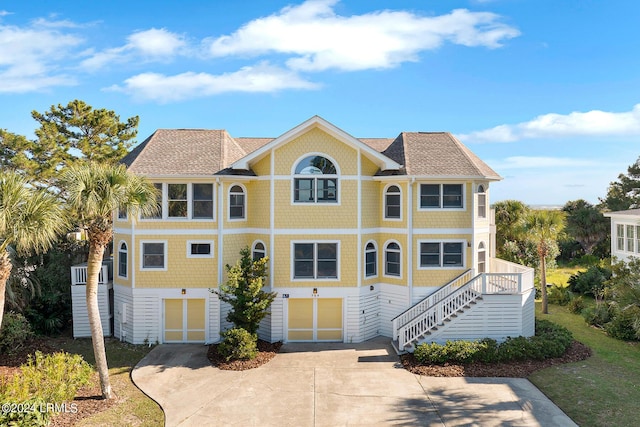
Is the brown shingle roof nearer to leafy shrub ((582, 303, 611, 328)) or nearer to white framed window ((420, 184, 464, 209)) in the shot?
white framed window ((420, 184, 464, 209))

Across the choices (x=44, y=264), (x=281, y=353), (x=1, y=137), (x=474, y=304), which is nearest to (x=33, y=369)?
(x=281, y=353)

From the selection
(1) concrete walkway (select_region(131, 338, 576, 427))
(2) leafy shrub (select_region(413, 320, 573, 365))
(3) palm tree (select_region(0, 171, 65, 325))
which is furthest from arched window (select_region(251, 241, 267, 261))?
(3) palm tree (select_region(0, 171, 65, 325))

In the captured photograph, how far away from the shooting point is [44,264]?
20234 mm

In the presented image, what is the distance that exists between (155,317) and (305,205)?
8.09 metres

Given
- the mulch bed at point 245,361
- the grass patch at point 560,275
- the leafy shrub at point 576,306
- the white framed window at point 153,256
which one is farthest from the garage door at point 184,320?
the grass patch at point 560,275

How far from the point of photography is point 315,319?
59.4 feet

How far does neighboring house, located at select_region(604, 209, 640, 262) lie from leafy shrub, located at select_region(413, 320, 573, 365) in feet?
45.0

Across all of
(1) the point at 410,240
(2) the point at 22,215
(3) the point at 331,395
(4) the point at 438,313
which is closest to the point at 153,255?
(2) the point at 22,215

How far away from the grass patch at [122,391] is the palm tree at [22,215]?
411 cm

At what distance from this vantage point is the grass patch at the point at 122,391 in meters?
11.3

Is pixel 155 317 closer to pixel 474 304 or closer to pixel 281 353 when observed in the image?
pixel 281 353

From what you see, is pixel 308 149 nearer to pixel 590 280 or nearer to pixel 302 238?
pixel 302 238

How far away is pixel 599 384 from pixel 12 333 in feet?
68.8

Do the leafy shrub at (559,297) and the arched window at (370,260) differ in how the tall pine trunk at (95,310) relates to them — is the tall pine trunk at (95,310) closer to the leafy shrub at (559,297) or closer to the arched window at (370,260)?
the arched window at (370,260)
